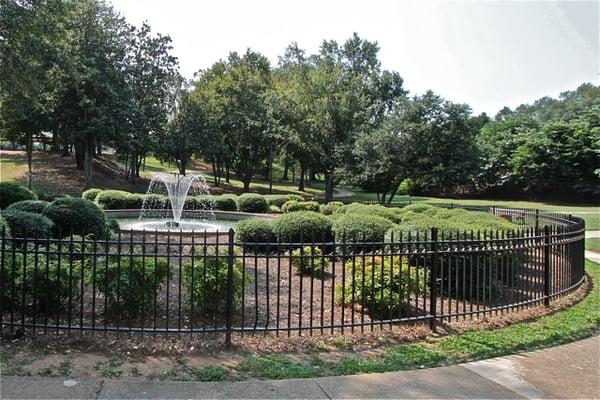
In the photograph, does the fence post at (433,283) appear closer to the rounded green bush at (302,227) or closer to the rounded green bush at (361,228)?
the rounded green bush at (361,228)

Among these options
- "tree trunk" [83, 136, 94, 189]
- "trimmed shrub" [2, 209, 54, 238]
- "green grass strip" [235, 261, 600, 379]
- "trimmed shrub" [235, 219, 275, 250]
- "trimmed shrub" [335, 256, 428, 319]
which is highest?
"tree trunk" [83, 136, 94, 189]

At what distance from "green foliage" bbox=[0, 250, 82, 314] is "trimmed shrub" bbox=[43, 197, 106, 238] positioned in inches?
197

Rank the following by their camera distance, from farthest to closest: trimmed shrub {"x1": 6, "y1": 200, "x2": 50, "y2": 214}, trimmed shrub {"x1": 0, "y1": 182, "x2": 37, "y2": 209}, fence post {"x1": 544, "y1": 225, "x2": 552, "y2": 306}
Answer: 1. trimmed shrub {"x1": 0, "y1": 182, "x2": 37, "y2": 209}
2. trimmed shrub {"x1": 6, "y1": 200, "x2": 50, "y2": 214}
3. fence post {"x1": 544, "y1": 225, "x2": 552, "y2": 306}

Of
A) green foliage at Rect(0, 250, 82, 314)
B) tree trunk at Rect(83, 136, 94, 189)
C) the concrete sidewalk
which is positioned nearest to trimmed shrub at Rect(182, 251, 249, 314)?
green foliage at Rect(0, 250, 82, 314)

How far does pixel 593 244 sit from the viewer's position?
15594mm

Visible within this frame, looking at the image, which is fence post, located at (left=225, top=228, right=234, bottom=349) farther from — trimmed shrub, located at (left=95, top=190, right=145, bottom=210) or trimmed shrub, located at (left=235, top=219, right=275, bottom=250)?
trimmed shrub, located at (left=95, top=190, right=145, bottom=210)

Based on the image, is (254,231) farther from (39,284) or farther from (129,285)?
(39,284)

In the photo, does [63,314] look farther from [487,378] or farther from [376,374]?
[487,378]

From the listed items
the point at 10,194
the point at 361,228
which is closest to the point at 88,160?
the point at 10,194

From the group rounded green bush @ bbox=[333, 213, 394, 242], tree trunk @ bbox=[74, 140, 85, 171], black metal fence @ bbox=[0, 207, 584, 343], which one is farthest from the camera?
tree trunk @ bbox=[74, 140, 85, 171]

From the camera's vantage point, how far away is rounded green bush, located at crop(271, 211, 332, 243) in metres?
10.7

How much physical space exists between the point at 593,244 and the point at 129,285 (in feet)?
51.9

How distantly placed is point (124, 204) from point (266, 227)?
1407cm

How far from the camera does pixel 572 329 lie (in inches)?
242
